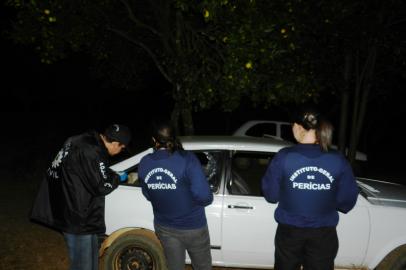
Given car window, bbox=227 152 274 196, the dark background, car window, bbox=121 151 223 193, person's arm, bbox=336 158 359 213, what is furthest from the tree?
the dark background

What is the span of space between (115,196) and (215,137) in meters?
1.27

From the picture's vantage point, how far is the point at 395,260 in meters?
4.19

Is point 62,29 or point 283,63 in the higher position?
point 62,29

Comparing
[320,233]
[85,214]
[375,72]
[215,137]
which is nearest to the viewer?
[320,233]

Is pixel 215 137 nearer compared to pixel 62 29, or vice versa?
pixel 215 137

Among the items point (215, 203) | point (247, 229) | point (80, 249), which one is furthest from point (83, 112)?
point (80, 249)

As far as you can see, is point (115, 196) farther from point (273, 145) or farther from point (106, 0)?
point (106, 0)

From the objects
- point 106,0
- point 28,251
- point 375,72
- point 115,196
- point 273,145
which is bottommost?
point 28,251

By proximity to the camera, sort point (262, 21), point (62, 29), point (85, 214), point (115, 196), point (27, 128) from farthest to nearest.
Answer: point (27, 128), point (62, 29), point (262, 21), point (115, 196), point (85, 214)

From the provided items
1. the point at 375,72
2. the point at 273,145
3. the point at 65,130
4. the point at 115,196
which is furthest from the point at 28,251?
the point at 65,130

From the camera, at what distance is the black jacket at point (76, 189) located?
129 inches

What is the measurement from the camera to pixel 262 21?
6910 millimetres

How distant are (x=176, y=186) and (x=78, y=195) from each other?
74cm

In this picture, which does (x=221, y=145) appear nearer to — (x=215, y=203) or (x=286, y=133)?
(x=215, y=203)
